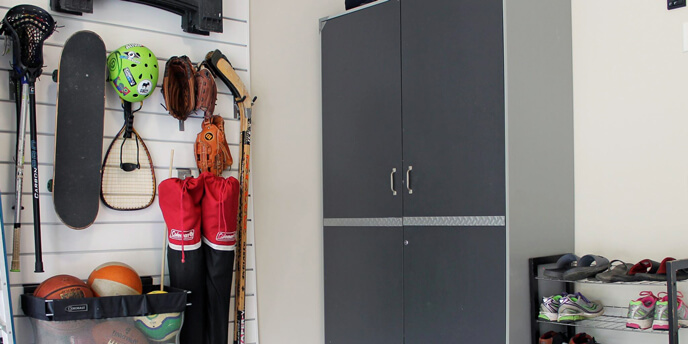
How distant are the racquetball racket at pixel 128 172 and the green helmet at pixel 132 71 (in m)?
0.12

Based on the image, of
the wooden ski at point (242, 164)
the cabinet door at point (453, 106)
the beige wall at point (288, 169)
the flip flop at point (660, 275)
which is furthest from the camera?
the beige wall at point (288, 169)

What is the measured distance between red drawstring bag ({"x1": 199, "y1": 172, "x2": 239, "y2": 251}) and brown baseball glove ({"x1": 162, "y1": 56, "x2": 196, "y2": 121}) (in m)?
0.35

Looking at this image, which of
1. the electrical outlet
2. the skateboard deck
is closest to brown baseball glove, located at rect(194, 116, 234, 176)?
the skateboard deck

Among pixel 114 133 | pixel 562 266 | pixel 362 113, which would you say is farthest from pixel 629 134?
pixel 114 133

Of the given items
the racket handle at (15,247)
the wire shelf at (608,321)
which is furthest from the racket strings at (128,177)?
the wire shelf at (608,321)

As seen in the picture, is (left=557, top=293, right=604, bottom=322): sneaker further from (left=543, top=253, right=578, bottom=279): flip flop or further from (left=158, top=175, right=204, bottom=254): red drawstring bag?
(left=158, top=175, right=204, bottom=254): red drawstring bag

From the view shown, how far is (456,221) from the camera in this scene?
2.94 meters

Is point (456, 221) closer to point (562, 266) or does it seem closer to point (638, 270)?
point (562, 266)

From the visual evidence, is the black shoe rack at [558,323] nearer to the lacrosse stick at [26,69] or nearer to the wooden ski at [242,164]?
the wooden ski at [242,164]

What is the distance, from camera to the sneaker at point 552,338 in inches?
111

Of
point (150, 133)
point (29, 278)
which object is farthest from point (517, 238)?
point (29, 278)

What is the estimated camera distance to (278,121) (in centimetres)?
357

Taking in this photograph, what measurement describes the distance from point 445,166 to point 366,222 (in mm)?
601

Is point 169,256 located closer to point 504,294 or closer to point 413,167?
point 413,167
